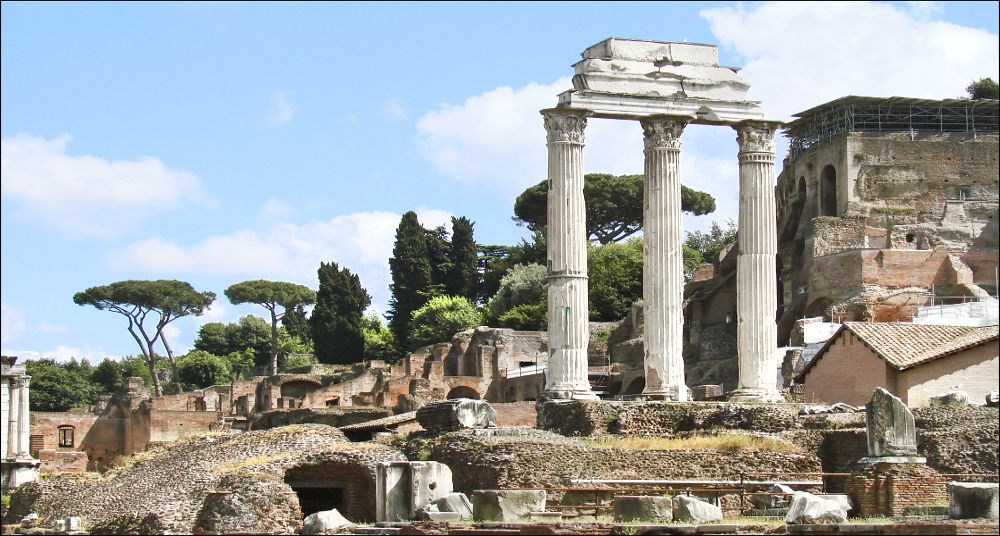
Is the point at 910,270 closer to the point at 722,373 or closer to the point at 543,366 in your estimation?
the point at 722,373

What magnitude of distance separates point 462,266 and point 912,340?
41986mm

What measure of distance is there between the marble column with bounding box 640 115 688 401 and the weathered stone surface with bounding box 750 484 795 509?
336 inches

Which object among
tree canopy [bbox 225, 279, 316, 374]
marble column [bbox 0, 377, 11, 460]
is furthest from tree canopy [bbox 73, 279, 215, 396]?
marble column [bbox 0, 377, 11, 460]

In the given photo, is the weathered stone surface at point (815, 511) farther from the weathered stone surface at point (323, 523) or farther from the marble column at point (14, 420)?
the marble column at point (14, 420)

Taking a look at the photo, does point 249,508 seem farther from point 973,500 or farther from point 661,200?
point 661,200

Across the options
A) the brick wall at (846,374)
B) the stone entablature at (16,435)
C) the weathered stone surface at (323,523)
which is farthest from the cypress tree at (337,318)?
the weathered stone surface at (323,523)

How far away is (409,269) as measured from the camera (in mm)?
76750

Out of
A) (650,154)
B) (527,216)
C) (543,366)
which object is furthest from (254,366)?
(650,154)

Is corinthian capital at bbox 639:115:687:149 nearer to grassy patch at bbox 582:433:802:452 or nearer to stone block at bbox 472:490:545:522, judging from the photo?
grassy patch at bbox 582:433:802:452

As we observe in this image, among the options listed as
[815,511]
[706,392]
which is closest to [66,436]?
[706,392]

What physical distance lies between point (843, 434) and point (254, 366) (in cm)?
6906

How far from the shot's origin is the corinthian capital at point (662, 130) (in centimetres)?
3606

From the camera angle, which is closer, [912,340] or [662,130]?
[662,130]

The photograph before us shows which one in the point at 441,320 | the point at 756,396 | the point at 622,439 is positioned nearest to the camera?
the point at 622,439
